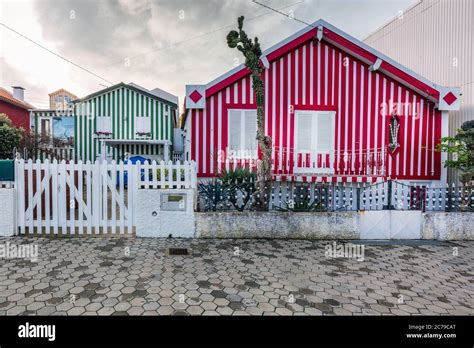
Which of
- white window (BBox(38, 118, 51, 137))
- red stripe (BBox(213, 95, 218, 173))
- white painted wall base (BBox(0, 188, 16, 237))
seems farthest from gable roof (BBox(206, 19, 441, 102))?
white window (BBox(38, 118, 51, 137))

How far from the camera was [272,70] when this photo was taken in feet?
29.9

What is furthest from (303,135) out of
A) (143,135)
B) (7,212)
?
(143,135)

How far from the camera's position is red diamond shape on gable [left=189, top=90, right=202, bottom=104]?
8672 mm

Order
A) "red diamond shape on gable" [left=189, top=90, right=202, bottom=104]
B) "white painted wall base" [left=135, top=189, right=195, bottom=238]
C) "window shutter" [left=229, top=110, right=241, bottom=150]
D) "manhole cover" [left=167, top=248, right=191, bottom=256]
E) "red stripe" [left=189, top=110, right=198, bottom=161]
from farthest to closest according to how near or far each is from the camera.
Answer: "window shutter" [left=229, top=110, right=241, bottom=150] < "red stripe" [left=189, top=110, right=198, bottom=161] < "red diamond shape on gable" [left=189, top=90, right=202, bottom=104] < "white painted wall base" [left=135, top=189, right=195, bottom=238] < "manhole cover" [left=167, top=248, right=191, bottom=256]

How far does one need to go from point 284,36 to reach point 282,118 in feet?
8.72

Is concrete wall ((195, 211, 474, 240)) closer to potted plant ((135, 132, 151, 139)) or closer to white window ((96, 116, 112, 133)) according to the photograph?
potted plant ((135, 132, 151, 139))

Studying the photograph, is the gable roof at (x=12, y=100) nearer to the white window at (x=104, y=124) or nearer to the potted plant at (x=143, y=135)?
the white window at (x=104, y=124)

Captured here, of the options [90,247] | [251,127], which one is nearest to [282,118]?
[251,127]

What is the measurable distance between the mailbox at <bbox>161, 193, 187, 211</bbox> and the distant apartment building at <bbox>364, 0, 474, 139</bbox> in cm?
1035

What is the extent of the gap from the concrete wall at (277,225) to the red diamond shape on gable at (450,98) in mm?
5720

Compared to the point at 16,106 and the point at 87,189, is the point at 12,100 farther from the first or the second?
the point at 87,189

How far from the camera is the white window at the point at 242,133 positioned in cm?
901

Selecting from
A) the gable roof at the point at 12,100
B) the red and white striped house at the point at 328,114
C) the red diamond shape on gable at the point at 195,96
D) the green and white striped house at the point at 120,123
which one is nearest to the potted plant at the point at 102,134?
the green and white striped house at the point at 120,123
